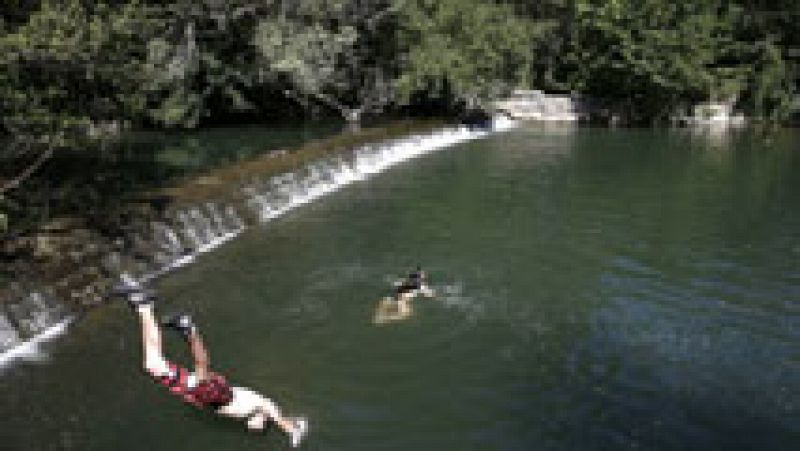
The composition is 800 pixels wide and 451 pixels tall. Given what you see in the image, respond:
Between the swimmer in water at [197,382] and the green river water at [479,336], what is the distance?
1.07ft

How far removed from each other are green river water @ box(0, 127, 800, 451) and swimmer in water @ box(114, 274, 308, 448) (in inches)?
12.8

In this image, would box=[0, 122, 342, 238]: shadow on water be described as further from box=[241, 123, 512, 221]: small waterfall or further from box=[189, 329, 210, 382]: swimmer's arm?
box=[189, 329, 210, 382]: swimmer's arm

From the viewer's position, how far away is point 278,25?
43688mm

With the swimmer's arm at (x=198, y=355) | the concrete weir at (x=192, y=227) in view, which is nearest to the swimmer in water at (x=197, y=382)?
the swimmer's arm at (x=198, y=355)

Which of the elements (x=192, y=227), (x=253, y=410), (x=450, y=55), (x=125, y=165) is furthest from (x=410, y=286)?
(x=450, y=55)

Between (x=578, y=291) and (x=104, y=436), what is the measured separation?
12294mm

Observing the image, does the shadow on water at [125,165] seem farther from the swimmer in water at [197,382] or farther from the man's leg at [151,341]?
the man's leg at [151,341]

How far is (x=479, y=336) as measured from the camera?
1880 centimetres

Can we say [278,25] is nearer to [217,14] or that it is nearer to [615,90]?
[217,14]

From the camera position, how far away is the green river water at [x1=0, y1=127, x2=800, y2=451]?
1494 cm

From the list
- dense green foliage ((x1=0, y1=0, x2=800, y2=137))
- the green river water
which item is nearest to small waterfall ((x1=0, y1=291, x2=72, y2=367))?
the green river water

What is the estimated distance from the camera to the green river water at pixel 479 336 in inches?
588

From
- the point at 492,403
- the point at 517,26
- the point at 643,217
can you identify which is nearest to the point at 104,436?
the point at 492,403

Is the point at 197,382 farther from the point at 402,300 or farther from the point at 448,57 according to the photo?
the point at 448,57
